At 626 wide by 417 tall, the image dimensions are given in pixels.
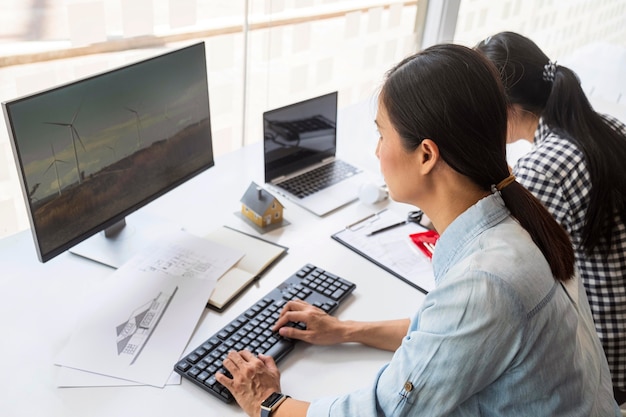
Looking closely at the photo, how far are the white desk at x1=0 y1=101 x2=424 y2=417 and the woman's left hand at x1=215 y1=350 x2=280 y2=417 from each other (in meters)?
0.03

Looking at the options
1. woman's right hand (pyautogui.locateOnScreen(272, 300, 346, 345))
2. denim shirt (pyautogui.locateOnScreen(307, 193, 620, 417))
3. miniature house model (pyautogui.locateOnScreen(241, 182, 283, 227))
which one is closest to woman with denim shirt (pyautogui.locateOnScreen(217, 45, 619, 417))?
denim shirt (pyautogui.locateOnScreen(307, 193, 620, 417))

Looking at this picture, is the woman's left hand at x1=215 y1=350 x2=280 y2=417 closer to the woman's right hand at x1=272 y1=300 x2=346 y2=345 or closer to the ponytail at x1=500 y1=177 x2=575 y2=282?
the woman's right hand at x1=272 y1=300 x2=346 y2=345

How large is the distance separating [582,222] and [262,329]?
81 centimetres

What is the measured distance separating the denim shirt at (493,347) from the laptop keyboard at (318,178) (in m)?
0.86

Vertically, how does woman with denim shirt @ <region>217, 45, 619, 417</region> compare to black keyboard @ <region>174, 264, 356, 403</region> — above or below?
above

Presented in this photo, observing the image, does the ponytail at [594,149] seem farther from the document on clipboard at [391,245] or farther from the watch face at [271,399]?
the watch face at [271,399]

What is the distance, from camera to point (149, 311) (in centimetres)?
117

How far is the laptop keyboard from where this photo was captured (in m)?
1.70

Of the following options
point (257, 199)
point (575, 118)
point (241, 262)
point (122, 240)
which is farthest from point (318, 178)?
point (575, 118)

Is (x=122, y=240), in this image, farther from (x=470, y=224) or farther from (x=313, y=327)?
(x=470, y=224)

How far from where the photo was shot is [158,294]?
122 cm

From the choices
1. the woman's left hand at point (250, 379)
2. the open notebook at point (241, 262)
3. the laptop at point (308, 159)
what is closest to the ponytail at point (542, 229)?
the woman's left hand at point (250, 379)

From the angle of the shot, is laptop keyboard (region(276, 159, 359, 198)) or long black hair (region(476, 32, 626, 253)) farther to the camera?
laptop keyboard (region(276, 159, 359, 198))

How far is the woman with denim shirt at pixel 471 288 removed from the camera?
2.58 feet
